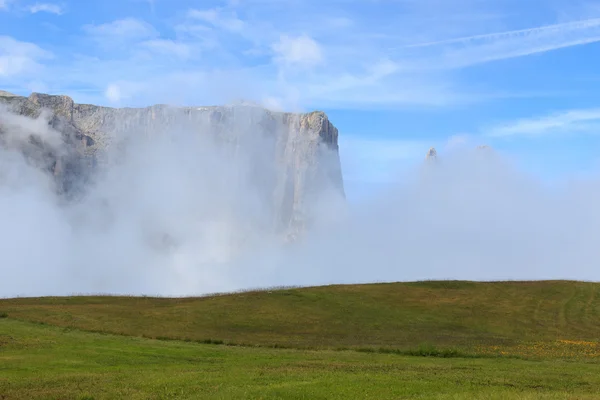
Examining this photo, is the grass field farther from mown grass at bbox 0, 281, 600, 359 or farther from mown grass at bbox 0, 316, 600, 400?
mown grass at bbox 0, 281, 600, 359

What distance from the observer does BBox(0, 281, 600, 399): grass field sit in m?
34.0

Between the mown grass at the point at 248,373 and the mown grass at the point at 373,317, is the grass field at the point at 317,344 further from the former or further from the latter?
the mown grass at the point at 373,317

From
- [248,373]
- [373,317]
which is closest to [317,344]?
[373,317]

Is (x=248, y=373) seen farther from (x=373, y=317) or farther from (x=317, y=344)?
(x=373, y=317)

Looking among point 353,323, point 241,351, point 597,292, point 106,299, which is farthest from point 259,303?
point 597,292

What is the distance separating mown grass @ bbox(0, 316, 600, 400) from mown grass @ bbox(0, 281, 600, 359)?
6045mm

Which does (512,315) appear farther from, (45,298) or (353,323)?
(45,298)

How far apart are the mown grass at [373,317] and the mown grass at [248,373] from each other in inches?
238

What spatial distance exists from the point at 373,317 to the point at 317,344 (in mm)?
18192

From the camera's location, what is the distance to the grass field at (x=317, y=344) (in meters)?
34.0

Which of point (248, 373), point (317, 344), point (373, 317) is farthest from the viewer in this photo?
point (373, 317)

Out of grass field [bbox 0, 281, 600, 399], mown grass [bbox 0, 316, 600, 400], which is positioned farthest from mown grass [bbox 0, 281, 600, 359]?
mown grass [bbox 0, 316, 600, 400]

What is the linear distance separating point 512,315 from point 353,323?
68.3 feet

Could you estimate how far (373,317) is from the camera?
243 ft
